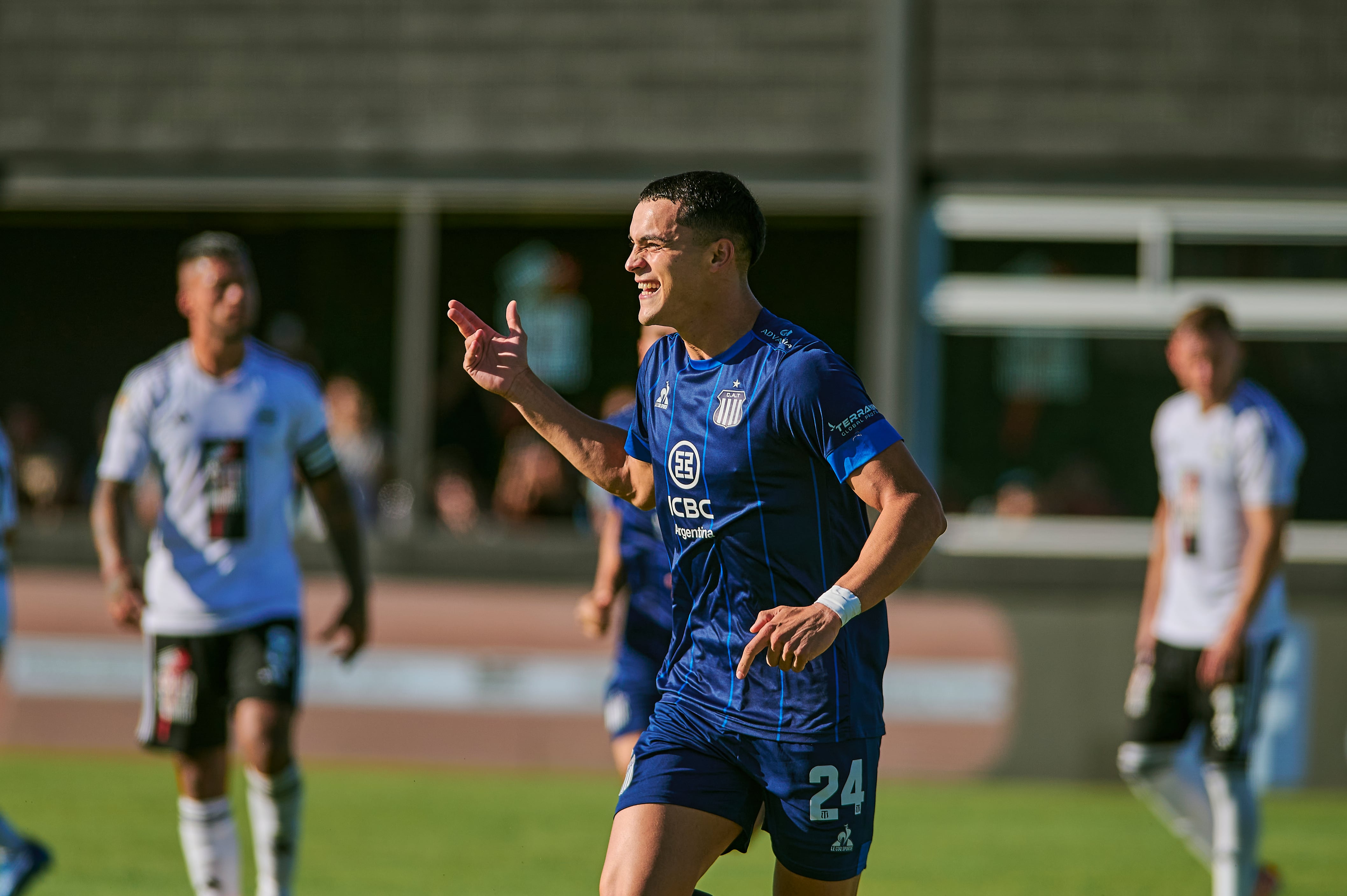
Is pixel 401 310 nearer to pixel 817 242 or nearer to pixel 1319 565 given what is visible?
pixel 817 242

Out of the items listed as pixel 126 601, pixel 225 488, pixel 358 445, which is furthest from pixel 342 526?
pixel 358 445

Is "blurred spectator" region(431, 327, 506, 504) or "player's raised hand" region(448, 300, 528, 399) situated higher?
"player's raised hand" region(448, 300, 528, 399)

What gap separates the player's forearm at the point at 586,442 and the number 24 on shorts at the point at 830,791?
35.1 inches

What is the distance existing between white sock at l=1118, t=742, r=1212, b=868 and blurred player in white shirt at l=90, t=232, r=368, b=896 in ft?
11.3

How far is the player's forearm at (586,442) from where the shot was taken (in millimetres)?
4406

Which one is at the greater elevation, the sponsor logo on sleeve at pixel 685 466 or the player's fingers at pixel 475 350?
the player's fingers at pixel 475 350

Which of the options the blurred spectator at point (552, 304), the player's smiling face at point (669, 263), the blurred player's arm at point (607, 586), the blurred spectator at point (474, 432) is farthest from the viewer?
the blurred spectator at point (552, 304)

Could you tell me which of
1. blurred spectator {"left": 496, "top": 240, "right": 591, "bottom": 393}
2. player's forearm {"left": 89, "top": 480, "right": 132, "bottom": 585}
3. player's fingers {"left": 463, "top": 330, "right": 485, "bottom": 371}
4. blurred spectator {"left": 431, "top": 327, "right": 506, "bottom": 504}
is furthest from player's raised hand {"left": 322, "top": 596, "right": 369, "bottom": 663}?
blurred spectator {"left": 496, "top": 240, "right": 591, "bottom": 393}

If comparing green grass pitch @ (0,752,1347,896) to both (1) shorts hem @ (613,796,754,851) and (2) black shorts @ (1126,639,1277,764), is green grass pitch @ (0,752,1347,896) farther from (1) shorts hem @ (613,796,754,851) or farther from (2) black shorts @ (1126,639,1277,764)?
(1) shorts hem @ (613,796,754,851)

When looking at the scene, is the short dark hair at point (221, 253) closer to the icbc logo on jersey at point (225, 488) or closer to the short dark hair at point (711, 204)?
the icbc logo on jersey at point (225, 488)

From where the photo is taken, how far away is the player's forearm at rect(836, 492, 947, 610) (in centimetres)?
378

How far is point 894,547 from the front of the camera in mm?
3809

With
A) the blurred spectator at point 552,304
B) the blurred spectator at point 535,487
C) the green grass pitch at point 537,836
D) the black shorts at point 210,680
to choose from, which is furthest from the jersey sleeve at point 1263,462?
the blurred spectator at point 552,304

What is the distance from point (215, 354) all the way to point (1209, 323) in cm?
414
